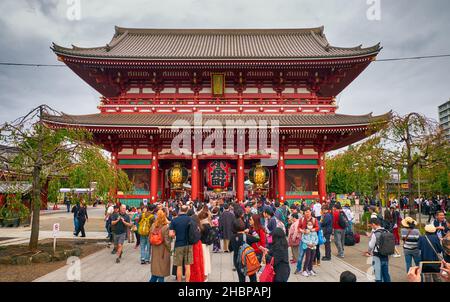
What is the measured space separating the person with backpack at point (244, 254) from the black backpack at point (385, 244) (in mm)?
2929

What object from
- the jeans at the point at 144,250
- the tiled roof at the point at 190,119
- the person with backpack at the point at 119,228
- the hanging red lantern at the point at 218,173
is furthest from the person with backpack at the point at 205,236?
the hanging red lantern at the point at 218,173

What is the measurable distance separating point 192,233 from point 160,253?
3.12ft

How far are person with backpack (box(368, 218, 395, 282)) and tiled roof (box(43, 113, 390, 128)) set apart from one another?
13.0 meters

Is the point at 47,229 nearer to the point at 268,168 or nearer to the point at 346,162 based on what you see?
the point at 268,168

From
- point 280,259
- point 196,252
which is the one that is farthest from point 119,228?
point 280,259

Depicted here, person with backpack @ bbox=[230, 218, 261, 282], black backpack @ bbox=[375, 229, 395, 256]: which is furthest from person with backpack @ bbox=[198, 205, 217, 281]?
black backpack @ bbox=[375, 229, 395, 256]

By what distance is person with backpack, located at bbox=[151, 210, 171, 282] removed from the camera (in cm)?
746

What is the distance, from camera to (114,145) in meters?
21.8

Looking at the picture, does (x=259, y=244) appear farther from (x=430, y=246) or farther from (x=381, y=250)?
(x=430, y=246)

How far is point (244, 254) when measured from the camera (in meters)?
6.42

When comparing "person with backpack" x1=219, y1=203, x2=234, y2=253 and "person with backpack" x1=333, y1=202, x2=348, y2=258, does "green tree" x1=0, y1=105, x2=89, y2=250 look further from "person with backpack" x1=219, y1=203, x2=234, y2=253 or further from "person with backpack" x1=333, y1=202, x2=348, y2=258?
"person with backpack" x1=333, y1=202, x2=348, y2=258

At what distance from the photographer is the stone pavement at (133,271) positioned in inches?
332

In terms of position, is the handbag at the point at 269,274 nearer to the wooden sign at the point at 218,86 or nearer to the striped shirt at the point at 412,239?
the striped shirt at the point at 412,239

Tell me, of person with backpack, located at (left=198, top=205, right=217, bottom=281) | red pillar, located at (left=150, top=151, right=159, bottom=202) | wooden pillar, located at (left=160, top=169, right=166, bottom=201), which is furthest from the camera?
wooden pillar, located at (left=160, top=169, right=166, bottom=201)
